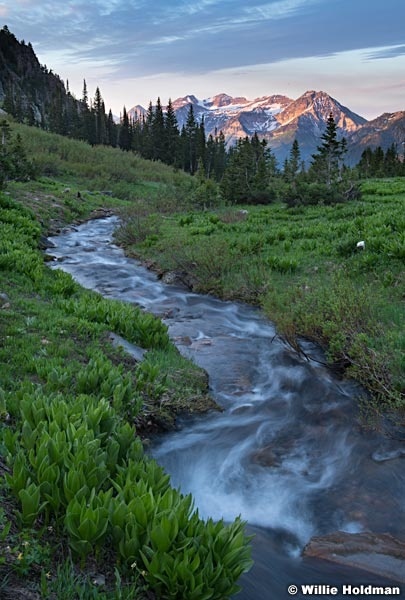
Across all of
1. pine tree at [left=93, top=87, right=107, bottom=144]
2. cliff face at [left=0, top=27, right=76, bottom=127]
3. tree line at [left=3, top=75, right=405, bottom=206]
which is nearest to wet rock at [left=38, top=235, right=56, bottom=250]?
tree line at [left=3, top=75, right=405, bottom=206]

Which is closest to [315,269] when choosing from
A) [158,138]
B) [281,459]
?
[281,459]

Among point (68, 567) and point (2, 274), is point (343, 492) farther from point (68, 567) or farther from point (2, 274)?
point (2, 274)

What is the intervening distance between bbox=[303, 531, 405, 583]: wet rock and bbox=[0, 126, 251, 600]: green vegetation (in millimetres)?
1226

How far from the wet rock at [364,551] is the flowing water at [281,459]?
92 millimetres

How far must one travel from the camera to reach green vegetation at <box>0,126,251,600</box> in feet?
9.59

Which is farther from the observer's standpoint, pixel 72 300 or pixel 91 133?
pixel 91 133

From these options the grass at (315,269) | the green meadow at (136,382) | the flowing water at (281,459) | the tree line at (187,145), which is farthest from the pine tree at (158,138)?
the flowing water at (281,459)

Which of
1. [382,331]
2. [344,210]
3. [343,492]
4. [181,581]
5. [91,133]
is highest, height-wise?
[91,133]

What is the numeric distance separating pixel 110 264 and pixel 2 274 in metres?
6.56

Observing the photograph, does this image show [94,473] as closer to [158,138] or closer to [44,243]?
[44,243]

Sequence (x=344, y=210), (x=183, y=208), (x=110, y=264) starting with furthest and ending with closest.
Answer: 1. (x=183, y=208)
2. (x=344, y=210)
3. (x=110, y=264)

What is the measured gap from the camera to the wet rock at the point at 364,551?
161 inches

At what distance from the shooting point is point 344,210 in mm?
17906

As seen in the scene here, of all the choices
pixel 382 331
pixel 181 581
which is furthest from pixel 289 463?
pixel 181 581
